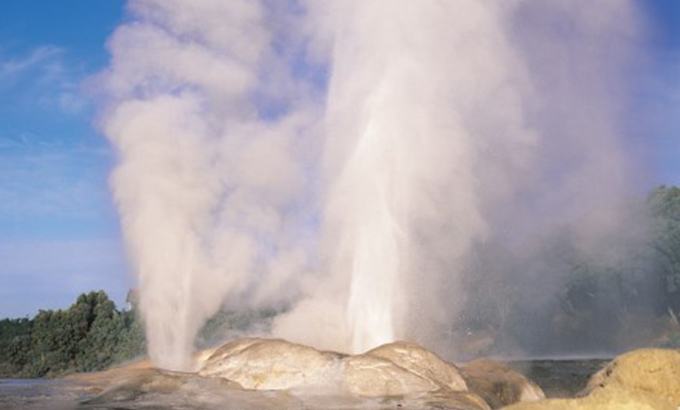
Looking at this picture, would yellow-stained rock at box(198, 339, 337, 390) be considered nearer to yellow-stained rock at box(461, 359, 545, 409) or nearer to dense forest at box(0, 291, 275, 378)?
yellow-stained rock at box(461, 359, 545, 409)

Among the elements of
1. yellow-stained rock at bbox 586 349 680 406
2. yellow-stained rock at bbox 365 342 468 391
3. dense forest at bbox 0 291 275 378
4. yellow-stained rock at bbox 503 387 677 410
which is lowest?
yellow-stained rock at bbox 503 387 677 410

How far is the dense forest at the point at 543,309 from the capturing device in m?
65.0

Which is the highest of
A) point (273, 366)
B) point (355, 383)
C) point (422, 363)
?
point (273, 366)

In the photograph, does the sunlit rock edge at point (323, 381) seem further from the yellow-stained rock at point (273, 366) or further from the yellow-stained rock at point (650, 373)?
the yellow-stained rock at point (650, 373)

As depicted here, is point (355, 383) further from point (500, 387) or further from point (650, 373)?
point (650, 373)

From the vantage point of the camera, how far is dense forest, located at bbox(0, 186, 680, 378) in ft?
213

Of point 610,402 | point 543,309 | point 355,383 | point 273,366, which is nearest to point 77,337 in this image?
point 543,309

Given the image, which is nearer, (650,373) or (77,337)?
(650,373)

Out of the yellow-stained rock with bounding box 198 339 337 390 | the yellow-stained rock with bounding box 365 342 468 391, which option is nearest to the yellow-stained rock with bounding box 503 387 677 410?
the yellow-stained rock with bounding box 365 342 468 391

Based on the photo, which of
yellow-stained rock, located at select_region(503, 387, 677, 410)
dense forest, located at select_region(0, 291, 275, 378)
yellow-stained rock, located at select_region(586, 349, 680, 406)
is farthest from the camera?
dense forest, located at select_region(0, 291, 275, 378)

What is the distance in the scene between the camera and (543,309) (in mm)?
71938

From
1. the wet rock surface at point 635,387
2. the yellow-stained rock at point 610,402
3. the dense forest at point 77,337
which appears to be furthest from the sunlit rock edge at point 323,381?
the dense forest at point 77,337

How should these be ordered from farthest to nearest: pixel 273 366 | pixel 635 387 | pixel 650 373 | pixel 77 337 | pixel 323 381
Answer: pixel 77 337, pixel 273 366, pixel 323 381, pixel 650 373, pixel 635 387

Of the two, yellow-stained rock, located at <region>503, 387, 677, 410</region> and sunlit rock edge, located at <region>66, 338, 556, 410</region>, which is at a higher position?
sunlit rock edge, located at <region>66, 338, 556, 410</region>
